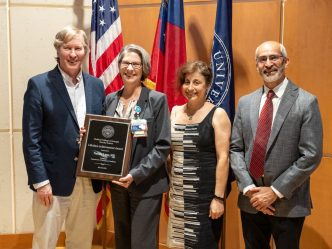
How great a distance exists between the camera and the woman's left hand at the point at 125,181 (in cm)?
254

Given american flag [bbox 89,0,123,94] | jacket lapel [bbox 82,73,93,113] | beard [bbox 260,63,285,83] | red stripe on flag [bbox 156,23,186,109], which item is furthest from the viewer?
american flag [bbox 89,0,123,94]

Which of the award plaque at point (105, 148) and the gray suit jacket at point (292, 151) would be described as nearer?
the gray suit jacket at point (292, 151)

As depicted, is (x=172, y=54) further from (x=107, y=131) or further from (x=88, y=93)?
(x=107, y=131)

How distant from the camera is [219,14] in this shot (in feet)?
10.1

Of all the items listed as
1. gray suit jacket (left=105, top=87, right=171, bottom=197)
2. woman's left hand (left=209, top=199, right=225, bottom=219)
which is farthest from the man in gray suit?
gray suit jacket (left=105, top=87, right=171, bottom=197)

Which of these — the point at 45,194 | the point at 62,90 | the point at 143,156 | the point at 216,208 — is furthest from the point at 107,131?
Answer: the point at 216,208

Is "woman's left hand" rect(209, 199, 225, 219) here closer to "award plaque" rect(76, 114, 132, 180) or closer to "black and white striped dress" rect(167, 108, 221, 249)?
"black and white striped dress" rect(167, 108, 221, 249)

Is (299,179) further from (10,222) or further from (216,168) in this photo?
(10,222)

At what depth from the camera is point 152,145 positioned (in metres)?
2.63

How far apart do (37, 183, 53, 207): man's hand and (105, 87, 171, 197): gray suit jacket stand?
510mm

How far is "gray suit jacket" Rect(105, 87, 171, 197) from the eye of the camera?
8.48 feet

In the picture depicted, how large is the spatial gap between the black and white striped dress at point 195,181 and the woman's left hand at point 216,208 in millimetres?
39

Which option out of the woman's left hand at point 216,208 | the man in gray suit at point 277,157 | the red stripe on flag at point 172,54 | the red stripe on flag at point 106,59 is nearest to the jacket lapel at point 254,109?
the man in gray suit at point 277,157

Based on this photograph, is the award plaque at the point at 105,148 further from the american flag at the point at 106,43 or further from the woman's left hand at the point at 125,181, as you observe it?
the american flag at the point at 106,43
